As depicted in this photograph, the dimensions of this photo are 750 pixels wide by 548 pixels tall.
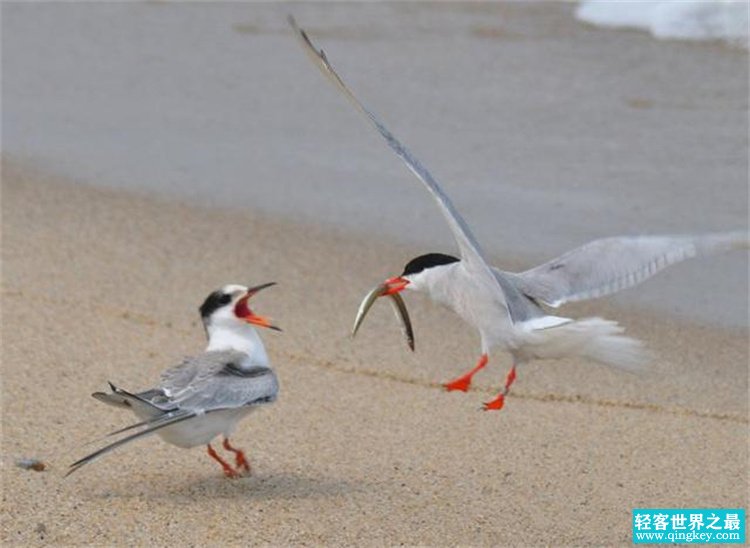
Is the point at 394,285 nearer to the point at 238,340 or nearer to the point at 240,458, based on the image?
the point at 238,340

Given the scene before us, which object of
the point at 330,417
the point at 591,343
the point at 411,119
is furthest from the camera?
the point at 411,119

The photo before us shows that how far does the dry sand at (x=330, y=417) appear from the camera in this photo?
15.9 ft

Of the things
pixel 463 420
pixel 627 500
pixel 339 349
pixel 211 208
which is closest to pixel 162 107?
pixel 211 208

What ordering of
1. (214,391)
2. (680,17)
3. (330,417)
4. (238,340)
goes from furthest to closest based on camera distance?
(680,17) → (330,417) → (238,340) → (214,391)

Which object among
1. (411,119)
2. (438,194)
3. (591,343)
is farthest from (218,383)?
(411,119)

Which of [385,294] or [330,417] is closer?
[385,294]

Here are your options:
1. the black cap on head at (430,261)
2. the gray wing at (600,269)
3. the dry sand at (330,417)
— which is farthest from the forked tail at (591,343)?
the dry sand at (330,417)

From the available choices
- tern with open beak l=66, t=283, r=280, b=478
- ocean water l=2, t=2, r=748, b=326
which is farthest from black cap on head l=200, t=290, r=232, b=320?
ocean water l=2, t=2, r=748, b=326

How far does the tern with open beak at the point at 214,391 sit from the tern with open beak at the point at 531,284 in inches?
18.0

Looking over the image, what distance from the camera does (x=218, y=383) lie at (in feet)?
16.5

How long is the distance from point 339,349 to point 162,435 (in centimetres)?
169

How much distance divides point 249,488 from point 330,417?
2.59 feet

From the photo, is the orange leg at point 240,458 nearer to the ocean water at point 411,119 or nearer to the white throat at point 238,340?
the white throat at point 238,340

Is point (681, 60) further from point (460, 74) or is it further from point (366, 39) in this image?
point (366, 39)
